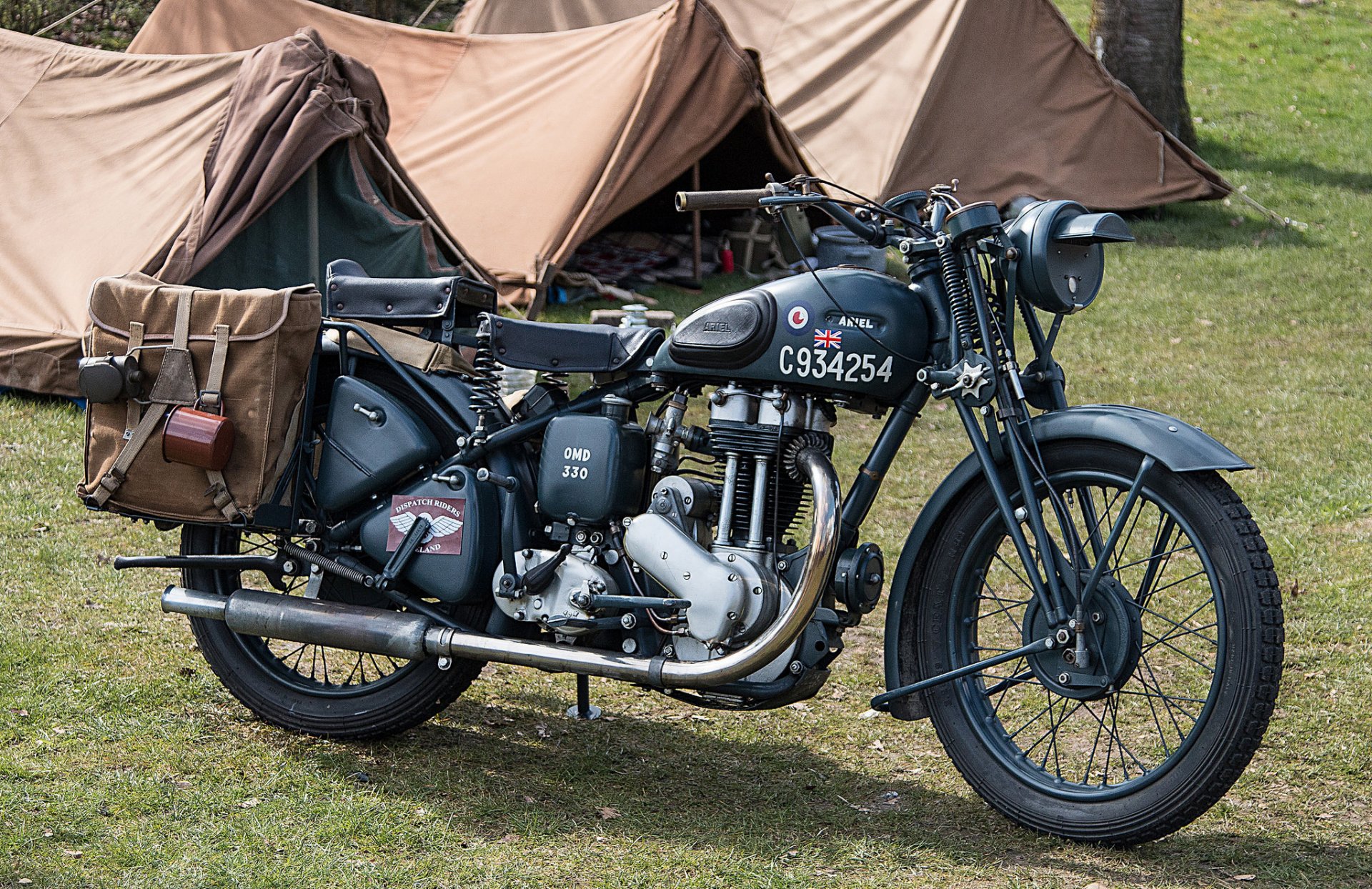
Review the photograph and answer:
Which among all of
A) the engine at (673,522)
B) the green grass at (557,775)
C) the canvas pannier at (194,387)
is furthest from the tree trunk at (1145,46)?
the canvas pannier at (194,387)

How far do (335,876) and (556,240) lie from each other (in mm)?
6239

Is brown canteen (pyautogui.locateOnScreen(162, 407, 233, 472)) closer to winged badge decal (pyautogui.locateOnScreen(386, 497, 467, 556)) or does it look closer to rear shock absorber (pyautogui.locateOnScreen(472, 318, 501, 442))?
winged badge decal (pyautogui.locateOnScreen(386, 497, 467, 556))

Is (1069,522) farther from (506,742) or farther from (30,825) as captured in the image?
(30,825)

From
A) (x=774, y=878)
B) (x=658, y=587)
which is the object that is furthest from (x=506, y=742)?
(x=774, y=878)

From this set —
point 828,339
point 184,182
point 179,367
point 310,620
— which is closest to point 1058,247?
point 828,339

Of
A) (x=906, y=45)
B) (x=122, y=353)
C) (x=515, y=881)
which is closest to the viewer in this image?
(x=515, y=881)

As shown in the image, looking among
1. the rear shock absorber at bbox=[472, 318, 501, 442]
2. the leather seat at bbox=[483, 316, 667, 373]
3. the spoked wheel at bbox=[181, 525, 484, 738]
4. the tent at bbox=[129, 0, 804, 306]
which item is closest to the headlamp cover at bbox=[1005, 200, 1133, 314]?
the leather seat at bbox=[483, 316, 667, 373]

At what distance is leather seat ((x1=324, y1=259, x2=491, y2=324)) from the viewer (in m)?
3.77

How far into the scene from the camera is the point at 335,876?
10.3 feet

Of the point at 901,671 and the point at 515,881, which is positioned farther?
the point at 901,671

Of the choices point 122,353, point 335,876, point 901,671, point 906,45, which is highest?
point 906,45

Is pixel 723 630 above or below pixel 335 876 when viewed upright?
above

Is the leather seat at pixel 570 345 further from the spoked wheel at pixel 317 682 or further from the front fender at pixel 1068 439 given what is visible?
the front fender at pixel 1068 439

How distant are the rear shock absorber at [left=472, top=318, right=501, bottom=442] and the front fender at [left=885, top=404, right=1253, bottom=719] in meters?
1.12
